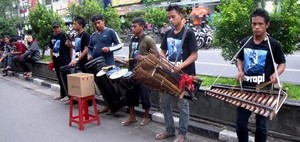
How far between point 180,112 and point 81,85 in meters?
1.77

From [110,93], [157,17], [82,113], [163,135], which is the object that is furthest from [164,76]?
[157,17]

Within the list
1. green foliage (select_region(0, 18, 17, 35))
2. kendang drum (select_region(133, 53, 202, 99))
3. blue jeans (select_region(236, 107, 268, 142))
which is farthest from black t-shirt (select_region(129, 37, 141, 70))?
green foliage (select_region(0, 18, 17, 35))

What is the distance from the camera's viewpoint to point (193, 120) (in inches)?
200

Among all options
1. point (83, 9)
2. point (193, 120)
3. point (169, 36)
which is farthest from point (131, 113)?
point (83, 9)

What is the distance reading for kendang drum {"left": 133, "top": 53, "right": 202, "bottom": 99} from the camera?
3752 mm

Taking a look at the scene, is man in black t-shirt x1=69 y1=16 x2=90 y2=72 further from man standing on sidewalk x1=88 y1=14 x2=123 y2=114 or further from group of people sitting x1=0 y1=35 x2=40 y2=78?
group of people sitting x1=0 y1=35 x2=40 y2=78

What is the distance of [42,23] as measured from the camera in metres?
11.1

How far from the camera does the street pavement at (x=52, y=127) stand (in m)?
4.93

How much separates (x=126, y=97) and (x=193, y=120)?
47.3 inches

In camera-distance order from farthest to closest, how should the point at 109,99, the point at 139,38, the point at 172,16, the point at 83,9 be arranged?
the point at 83,9 → the point at 109,99 → the point at 139,38 → the point at 172,16

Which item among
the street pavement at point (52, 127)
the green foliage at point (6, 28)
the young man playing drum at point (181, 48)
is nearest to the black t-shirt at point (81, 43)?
the street pavement at point (52, 127)

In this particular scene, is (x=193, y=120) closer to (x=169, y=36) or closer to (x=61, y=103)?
(x=169, y=36)

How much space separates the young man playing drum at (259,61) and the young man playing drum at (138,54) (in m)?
1.81

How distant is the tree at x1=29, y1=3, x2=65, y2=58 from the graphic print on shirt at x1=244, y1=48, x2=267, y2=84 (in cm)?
901
